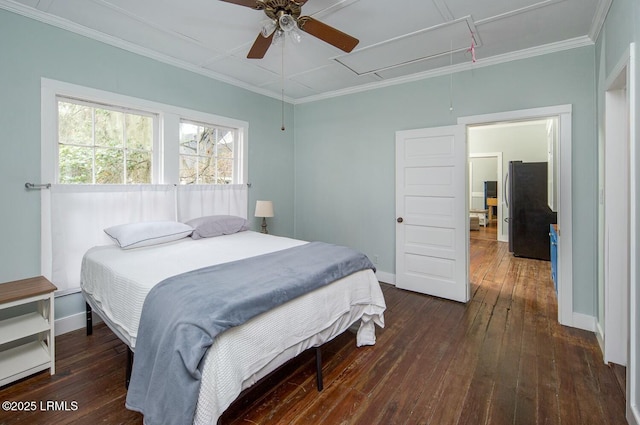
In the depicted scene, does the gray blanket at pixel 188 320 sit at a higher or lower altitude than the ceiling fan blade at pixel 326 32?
lower

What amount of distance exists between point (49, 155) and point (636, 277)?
4.21m

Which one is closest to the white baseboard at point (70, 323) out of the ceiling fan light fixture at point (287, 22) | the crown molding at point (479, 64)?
the ceiling fan light fixture at point (287, 22)

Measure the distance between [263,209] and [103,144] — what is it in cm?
188

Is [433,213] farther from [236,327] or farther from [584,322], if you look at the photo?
[236,327]

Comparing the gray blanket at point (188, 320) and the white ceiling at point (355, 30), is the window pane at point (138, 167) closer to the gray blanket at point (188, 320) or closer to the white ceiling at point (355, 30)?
the white ceiling at point (355, 30)

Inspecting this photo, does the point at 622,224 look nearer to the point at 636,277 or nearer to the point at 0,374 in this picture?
the point at 636,277

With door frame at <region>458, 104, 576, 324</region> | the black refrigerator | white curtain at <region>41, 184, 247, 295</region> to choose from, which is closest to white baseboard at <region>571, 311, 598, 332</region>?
door frame at <region>458, 104, 576, 324</region>

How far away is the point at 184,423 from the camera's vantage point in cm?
128

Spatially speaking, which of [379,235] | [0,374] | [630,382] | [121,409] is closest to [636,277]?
[630,382]

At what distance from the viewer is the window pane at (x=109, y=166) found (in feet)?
9.80

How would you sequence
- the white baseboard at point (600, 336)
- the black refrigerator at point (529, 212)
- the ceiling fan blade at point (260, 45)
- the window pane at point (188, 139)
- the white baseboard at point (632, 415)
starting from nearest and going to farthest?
1. the white baseboard at point (632, 415)
2. the ceiling fan blade at point (260, 45)
3. the white baseboard at point (600, 336)
4. the window pane at point (188, 139)
5. the black refrigerator at point (529, 212)

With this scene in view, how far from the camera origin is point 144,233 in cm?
277

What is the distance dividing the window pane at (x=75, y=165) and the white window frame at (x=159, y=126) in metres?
→ 0.09

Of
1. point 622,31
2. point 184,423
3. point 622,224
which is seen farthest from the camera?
point 622,224
